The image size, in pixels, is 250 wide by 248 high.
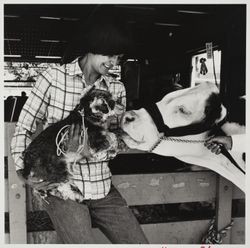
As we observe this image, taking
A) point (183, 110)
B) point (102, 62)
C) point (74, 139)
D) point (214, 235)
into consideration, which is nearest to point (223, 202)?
point (214, 235)

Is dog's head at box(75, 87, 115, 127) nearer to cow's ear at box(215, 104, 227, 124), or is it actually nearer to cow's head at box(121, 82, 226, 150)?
cow's head at box(121, 82, 226, 150)

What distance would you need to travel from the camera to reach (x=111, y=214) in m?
1.44

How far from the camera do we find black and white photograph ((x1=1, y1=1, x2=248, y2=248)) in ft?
4.60

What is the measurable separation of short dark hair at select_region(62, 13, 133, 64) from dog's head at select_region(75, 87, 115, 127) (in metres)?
0.19

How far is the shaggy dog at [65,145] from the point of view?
1365 millimetres

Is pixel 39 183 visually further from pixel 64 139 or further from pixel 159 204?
pixel 159 204

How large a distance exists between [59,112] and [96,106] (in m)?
0.21

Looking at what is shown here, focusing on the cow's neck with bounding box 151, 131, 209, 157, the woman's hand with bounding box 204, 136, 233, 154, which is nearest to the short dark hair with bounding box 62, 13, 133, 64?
the cow's neck with bounding box 151, 131, 209, 157

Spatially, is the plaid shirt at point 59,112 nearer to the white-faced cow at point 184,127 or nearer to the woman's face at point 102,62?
the woman's face at point 102,62

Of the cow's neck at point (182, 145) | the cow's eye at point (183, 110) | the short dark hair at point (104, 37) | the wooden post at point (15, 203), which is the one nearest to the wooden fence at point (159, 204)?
the wooden post at point (15, 203)

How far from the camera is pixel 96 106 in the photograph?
1343 millimetres

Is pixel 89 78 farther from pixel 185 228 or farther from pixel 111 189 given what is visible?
pixel 185 228

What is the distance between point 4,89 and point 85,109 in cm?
55

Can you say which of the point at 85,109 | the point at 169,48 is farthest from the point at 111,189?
the point at 169,48
